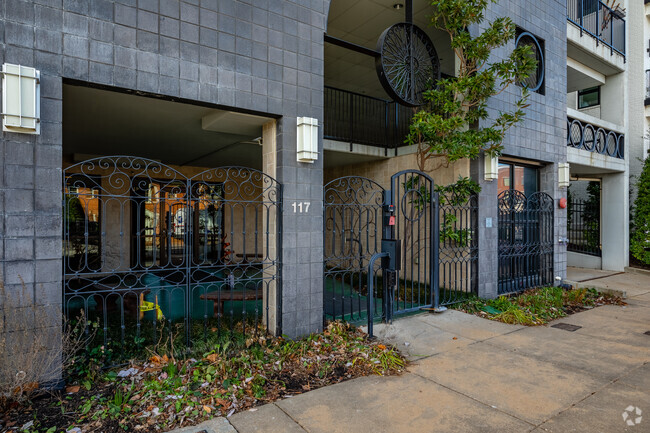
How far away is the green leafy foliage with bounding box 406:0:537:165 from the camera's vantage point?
598 centimetres

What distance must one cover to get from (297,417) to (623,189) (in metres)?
11.1

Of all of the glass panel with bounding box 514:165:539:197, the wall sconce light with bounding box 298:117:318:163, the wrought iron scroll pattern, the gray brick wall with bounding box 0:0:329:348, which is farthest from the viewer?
the glass panel with bounding box 514:165:539:197

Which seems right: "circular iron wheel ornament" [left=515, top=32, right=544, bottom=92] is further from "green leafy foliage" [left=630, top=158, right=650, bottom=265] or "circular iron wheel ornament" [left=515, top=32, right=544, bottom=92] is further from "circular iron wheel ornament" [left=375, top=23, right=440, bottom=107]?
"green leafy foliage" [left=630, top=158, right=650, bottom=265]

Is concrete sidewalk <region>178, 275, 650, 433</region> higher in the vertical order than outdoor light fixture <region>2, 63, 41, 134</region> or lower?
lower

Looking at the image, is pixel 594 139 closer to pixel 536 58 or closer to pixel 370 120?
pixel 536 58

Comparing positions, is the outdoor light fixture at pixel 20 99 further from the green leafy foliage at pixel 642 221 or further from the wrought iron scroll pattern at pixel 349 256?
the green leafy foliage at pixel 642 221

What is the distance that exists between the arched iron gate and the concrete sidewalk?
4.82 ft

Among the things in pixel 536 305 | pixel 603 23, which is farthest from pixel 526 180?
pixel 603 23

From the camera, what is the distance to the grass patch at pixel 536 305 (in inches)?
217

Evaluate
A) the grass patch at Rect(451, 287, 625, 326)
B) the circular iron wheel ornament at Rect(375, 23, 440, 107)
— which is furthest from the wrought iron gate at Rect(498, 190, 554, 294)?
the circular iron wheel ornament at Rect(375, 23, 440, 107)

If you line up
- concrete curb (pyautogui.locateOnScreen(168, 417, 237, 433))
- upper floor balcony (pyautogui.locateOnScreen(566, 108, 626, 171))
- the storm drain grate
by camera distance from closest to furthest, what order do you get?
1. concrete curb (pyautogui.locateOnScreen(168, 417, 237, 433))
2. the storm drain grate
3. upper floor balcony (pyautogui.locateOnScreen(566, 108, 626, 171))

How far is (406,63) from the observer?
592cm

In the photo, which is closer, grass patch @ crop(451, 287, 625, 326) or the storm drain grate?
the storm drain grate

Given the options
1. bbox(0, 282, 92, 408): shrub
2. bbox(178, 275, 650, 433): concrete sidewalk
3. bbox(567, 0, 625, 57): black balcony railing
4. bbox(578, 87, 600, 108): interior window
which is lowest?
bbox(178, 275, 650, 433): concrete sidewalk
